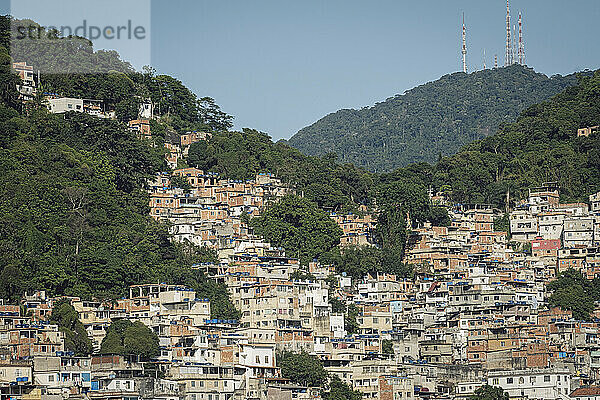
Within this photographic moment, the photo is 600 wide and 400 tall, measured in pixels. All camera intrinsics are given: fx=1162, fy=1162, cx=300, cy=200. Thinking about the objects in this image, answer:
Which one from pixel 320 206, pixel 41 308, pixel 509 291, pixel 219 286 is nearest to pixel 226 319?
pixel 219 286

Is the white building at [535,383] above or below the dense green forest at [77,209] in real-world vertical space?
below

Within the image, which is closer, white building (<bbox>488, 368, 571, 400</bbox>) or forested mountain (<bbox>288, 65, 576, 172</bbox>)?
white building (<bbox>488, 368, 571, 400</bbox>)

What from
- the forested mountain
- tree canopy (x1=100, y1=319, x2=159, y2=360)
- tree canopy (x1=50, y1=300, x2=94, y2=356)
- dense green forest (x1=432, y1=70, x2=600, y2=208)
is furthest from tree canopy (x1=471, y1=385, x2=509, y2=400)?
the forested mountain

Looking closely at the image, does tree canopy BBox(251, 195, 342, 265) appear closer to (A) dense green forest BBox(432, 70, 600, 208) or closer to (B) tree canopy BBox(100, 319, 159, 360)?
(A) dense green forest BBox(432, 70, 600, 208)

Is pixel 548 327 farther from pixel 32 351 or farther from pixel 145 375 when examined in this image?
pixel 32 351

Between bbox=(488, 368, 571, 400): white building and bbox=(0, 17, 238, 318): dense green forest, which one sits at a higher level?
bbox=(0, 17, 238, 318): dense green forest

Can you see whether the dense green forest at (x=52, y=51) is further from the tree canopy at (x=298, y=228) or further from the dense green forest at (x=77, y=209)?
the tree canopy at (x=298, y=228)

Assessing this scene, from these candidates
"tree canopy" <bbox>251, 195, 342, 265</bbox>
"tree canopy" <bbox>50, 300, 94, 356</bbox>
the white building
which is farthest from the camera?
"tree canopy" <bbox>251, 195, 342, 265</bbox>

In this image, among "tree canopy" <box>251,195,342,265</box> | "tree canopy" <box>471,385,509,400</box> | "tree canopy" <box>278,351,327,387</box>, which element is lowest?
"tree canopy" <box>471,385,509,400</box>

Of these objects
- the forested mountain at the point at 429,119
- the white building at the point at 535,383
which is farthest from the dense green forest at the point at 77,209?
the forested mountain at the point at 429,119
